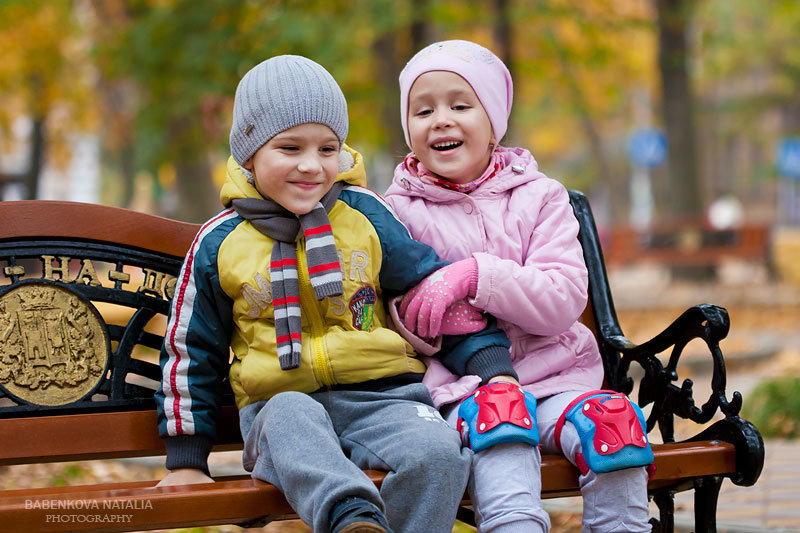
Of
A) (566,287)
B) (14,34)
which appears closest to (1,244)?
(566,287)

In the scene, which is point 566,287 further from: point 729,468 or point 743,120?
point 743,120

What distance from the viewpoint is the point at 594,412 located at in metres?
2.73

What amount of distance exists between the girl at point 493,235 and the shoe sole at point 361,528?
51 centimetres

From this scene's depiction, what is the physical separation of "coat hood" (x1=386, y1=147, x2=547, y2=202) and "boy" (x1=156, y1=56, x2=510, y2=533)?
298 millimetres

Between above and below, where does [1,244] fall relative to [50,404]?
above

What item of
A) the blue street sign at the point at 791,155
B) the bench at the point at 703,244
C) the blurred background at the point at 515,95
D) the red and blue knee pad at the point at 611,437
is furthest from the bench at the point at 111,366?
the blue street sign at the point at 791,155

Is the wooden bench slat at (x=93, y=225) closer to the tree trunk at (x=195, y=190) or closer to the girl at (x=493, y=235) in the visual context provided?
the girl at (x=493, y=235)

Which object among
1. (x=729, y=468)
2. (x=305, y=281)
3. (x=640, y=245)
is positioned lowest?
(x=729, y=468)

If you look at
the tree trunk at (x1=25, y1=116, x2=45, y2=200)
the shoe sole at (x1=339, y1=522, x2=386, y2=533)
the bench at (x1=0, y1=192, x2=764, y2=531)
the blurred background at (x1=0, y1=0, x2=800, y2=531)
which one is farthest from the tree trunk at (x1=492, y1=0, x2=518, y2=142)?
the shoe sole at (x1=339, y1=522, x2=386, y2=533)

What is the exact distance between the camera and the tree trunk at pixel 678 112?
14.9 metres

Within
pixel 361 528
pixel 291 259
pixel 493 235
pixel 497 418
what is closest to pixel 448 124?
pixel 493 235

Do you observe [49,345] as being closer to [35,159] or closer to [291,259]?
[291,259]

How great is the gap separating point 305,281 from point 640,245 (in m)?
14.6

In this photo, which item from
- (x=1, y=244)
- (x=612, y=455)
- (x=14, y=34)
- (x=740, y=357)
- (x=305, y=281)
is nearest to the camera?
(x=612, y=455)
